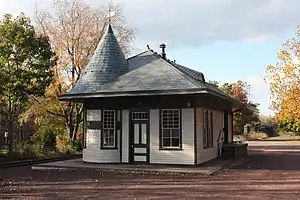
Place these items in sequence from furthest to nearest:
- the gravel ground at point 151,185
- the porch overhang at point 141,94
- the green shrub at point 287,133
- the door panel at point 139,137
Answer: the green shrub at point 287,133 → the door panel at point 139,137 → the porch overhang at point 141,94 → the gravel ground at point 151,185

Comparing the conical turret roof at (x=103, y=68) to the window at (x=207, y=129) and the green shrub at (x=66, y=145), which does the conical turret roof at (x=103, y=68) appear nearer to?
the window at (x=207, y=129)

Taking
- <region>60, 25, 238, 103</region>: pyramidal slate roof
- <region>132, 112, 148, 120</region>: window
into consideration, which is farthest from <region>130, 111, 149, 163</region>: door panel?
<region>60, 25, 238, 103</region>: pyramidal slate roof

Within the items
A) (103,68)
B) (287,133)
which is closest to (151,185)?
(103,68)

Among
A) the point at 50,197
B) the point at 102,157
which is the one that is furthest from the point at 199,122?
the point at 50,197

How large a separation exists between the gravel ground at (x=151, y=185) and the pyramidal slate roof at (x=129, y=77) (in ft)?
11.8

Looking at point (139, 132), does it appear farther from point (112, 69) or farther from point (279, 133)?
A: point (279, 133)

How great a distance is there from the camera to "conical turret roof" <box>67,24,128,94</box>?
64.2ft

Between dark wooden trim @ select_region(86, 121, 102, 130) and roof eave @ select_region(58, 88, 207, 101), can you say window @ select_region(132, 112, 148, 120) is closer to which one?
roof eave @ select_region(58, 88, 207, 101)

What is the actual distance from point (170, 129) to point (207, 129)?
9.40 ft

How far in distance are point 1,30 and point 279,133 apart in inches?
1884

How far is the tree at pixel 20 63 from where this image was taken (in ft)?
69.7

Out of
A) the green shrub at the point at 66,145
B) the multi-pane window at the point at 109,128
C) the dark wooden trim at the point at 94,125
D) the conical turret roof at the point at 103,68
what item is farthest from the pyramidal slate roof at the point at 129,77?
the green shrub at the point at 66,145

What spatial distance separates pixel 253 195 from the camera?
10969 millimetres

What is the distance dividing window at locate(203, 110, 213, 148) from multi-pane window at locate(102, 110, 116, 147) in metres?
3.99
